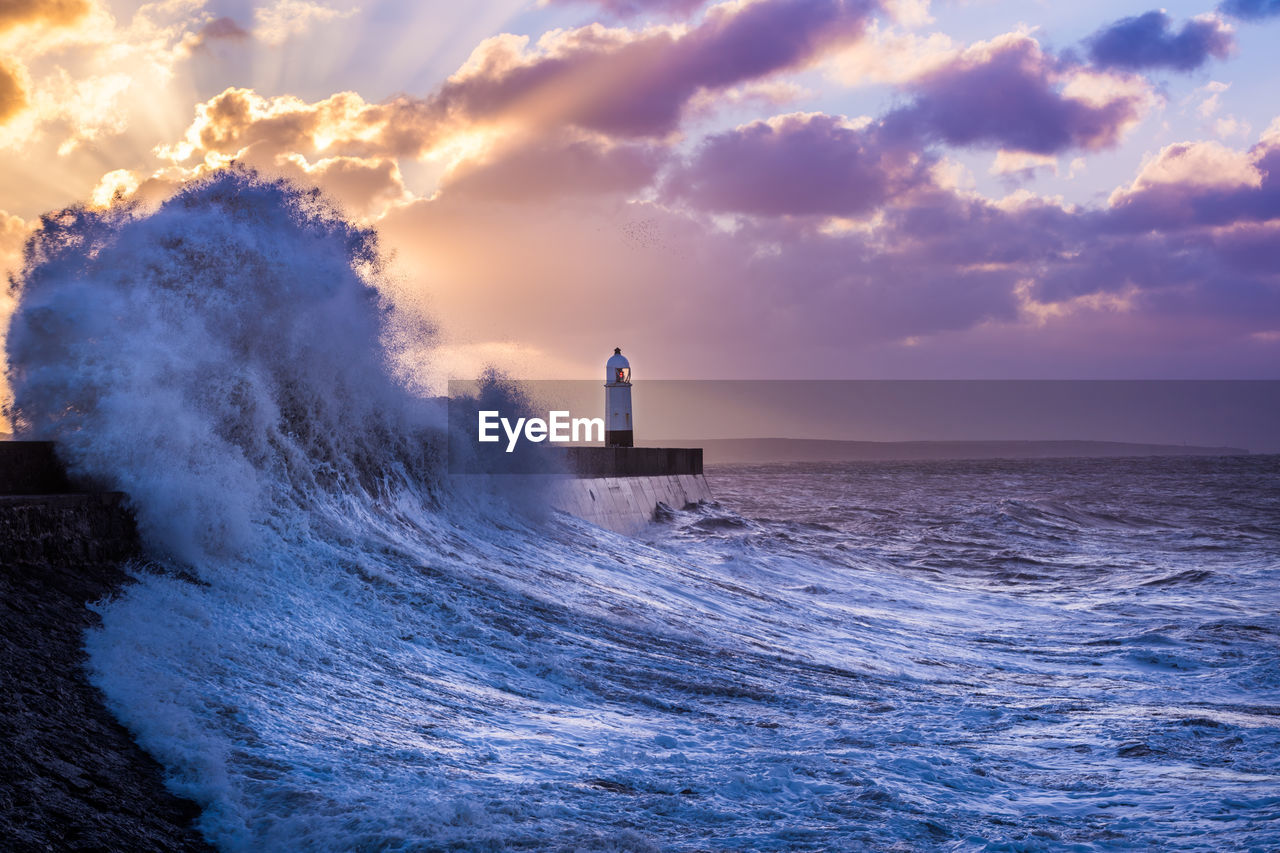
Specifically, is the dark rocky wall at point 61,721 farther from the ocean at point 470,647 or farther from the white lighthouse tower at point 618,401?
the white lighthouse tower at point 618,401

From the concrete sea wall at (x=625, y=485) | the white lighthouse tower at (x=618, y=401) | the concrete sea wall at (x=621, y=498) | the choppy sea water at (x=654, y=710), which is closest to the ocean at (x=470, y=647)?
the choppy sea water at (x=654, y=710)

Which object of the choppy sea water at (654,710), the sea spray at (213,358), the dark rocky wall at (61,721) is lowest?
the choppy sea water at (654,710)

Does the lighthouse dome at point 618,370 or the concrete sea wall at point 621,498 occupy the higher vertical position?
the lighthouse dome at point 618,370

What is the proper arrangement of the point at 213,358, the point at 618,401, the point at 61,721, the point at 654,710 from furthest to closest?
the point at 618,401 → the point at 213,358 → the point at 654,710 → the point at 61,721

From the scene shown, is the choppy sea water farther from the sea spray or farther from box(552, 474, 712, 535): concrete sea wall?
box(552, 474, 712, 535): concrete sea wall

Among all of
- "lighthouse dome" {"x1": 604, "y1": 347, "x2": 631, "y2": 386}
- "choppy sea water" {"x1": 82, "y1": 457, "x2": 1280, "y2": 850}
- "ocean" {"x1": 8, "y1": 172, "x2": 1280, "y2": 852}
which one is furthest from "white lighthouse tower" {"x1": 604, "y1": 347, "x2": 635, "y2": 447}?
"choppy sea water" {"x1": 82, "y1": 457, "x2": 1280, "y2": 850}

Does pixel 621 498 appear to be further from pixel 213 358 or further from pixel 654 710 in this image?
pixel 654 710

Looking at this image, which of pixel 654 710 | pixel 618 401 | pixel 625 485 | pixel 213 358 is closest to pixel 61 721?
pixel 654 710

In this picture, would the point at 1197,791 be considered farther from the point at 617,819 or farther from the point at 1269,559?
the point at 1269,559
